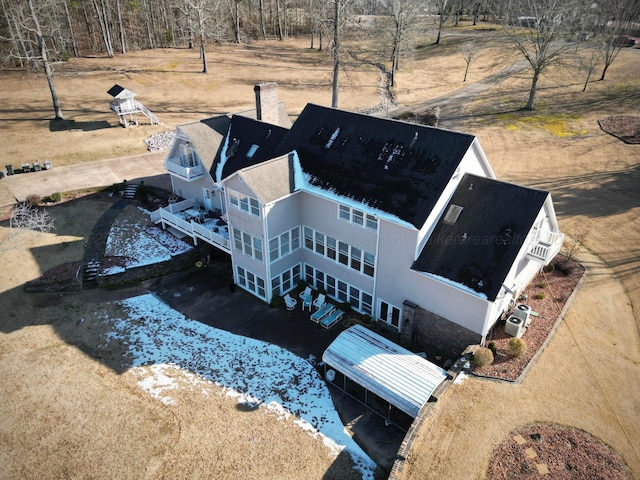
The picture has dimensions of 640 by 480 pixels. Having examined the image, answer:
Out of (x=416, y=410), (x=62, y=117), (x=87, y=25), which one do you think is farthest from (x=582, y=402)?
(x=87, y=25)

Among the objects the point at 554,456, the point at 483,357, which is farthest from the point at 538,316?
the point at 554,456

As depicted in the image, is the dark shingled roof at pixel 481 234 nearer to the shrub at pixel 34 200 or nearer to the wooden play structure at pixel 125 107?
the shrub at pixel 34 200

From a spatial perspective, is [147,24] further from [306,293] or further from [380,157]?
[306,293]

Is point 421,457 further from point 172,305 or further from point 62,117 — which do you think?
point 62,117

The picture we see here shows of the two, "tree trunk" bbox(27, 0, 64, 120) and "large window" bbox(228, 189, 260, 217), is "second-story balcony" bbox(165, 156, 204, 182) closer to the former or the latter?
"large window" bbox(228, 189, 260, 217)

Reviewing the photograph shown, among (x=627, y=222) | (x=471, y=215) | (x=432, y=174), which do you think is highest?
(x=432, y=174)

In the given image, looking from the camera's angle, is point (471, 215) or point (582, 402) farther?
point (471, 215)

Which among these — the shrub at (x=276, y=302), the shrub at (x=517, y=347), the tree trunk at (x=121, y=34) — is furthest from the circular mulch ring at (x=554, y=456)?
the tree trunk at (x=121, y=34)
